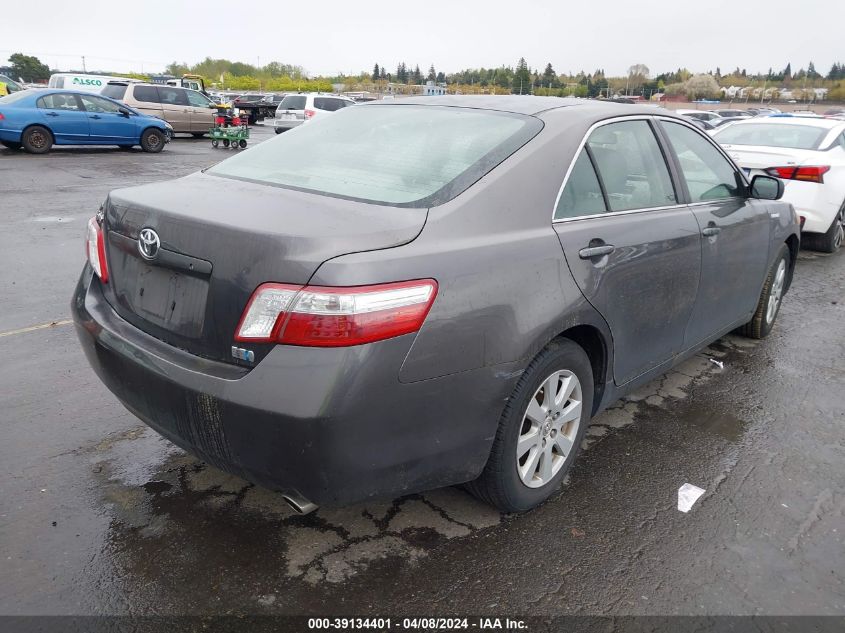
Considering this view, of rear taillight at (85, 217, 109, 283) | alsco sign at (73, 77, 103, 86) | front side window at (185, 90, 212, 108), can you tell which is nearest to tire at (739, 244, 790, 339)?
rear taillight at (85, 217, 109, 283)

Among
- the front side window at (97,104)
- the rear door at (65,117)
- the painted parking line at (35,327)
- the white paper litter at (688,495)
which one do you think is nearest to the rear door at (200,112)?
the front side window at (97,104)

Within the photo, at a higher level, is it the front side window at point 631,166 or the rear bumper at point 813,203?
the front side window at point 631,166

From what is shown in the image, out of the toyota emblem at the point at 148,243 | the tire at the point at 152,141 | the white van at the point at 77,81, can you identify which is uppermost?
the white van at the point at 77,81

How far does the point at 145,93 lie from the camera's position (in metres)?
21.9

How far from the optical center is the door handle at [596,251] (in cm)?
285

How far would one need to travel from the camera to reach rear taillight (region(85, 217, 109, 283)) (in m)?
2.82

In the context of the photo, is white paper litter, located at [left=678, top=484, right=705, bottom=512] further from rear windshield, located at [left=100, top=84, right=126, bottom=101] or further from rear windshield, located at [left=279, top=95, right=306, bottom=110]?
rear windshield, located at [left=100, top=84, right=126, bottom=101]

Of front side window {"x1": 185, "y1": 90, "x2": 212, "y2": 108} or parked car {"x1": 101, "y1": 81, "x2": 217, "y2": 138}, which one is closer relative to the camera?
parked car {"x1": 101, "y1": 81, "x2": 217, "y2": 138}

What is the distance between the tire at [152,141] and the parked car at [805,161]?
46.9ft

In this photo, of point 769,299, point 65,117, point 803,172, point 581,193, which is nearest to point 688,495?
point 581,193

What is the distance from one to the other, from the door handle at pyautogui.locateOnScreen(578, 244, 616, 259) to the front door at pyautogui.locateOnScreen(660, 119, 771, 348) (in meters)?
1.03

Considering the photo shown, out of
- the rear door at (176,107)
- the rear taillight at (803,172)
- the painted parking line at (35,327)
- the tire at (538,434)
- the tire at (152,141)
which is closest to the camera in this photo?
the tire at (538,434)

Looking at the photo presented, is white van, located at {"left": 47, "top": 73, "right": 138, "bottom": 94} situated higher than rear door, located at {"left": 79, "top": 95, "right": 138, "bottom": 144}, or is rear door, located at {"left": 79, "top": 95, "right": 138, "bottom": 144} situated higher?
white van, located at {"left": 47, "top": 73, "right": 138, "bottom": 94}

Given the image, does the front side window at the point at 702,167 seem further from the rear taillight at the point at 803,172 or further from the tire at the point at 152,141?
the tire at the point at 152,141
